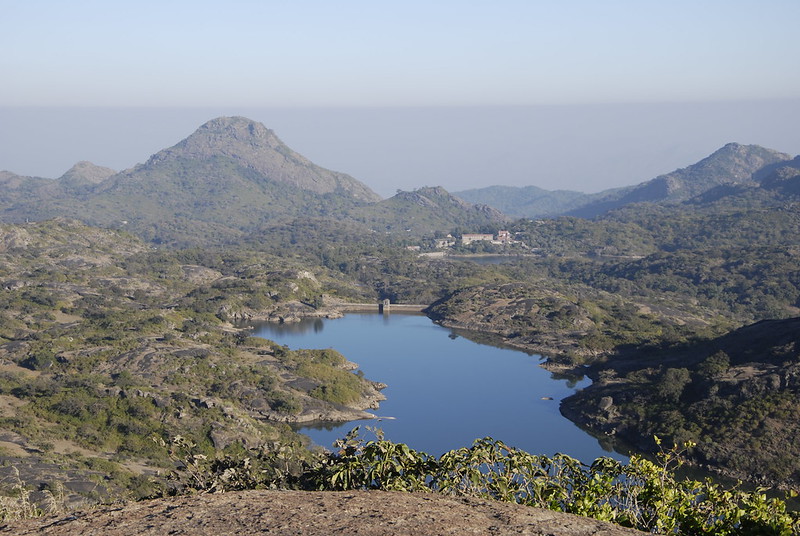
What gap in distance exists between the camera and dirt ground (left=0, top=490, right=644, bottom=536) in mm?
15422

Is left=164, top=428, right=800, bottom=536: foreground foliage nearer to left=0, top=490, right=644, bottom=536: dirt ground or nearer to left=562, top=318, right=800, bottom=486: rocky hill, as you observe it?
left=0, top=490, right=644, bottom=536: dirt ground

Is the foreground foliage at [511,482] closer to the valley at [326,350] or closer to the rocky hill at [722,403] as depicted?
the valley at [326,350]

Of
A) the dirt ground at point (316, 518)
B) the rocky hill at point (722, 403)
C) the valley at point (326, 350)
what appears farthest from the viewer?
the valley at point (326, 350)

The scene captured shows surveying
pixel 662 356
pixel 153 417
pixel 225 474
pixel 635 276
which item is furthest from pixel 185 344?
pixel 635 276

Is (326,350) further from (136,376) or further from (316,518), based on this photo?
(316,518)

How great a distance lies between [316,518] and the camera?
15922 millimetres

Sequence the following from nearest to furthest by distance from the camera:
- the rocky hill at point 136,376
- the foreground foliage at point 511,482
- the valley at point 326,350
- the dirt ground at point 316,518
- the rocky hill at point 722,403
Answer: the dirt ground at point 316,518
the foreground foliage at point 511,482
the rocky hill at point 136,376
the rocky hill at point 722,403
the valley at point 326,350

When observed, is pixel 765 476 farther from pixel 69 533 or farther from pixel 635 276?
pixel 635 276

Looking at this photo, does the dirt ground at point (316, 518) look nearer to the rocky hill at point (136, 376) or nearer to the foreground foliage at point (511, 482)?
the foreground foliage at point (511, 482)

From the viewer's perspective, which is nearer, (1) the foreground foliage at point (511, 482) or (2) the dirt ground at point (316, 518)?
(2) the dirt ground at point (316, 518)

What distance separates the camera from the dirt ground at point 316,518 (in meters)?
15.4

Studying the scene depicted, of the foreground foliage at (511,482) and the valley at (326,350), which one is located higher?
the foreground foliage at (511,482)

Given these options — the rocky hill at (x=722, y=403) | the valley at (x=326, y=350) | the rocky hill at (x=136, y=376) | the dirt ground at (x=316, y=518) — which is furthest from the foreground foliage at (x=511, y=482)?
the rocky hill at (x=722, y=403)

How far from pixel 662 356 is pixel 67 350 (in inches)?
1947
